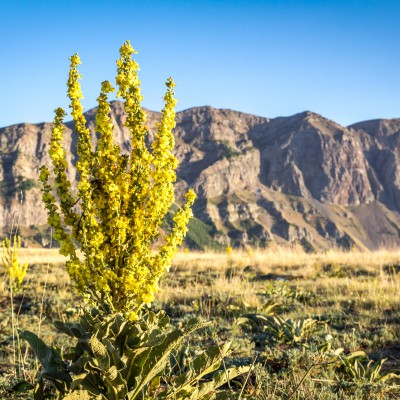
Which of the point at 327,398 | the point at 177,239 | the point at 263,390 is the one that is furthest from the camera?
the point at 263,390

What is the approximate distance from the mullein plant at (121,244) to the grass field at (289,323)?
809 millimetres

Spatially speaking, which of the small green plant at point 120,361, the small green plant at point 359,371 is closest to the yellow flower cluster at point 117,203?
the small green plant at point 120,361

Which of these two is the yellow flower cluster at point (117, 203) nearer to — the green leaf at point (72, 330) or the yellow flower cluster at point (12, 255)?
the green leaf at point (72, 330)

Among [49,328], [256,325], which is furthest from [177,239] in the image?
[49,328]

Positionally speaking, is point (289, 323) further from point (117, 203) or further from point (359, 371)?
point (117, 203)

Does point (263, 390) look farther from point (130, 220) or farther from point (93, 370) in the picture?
point (130, 220)

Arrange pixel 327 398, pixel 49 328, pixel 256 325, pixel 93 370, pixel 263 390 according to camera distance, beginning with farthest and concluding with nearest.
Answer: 1. pixel 49 328
2. pixel 256 325
3. pixel 263 390
4. pixel 327 398
5. pixel 93 370

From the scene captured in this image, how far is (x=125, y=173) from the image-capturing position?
9.55 ft

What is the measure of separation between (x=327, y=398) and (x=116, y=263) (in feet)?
6.73

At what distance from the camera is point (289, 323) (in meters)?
5.60

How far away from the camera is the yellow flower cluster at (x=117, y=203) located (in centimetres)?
272

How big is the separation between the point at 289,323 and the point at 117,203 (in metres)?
3.76

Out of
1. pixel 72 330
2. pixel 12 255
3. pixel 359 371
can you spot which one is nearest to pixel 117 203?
pixel 72 330

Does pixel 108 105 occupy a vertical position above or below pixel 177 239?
above
